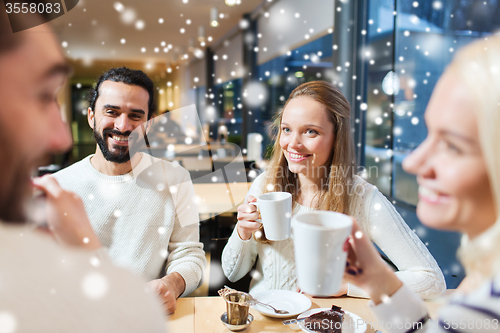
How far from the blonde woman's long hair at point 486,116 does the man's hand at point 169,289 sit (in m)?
0.81

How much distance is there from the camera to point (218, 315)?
3.14 ft

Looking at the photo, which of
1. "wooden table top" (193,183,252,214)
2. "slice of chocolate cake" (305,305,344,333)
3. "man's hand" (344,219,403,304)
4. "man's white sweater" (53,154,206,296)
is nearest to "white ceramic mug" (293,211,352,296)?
"man's hand" (344,219,403,304)

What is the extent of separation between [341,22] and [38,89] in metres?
2.78

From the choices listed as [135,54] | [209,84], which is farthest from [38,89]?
[135,54]

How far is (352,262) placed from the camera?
2.01 feet

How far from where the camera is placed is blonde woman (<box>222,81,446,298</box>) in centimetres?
116

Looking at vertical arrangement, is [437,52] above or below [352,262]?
above

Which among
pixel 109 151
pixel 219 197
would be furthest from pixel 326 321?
pixel 219 197

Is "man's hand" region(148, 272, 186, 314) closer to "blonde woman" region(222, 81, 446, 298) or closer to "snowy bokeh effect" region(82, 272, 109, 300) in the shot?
"blonde woman" region(222, 81, 446, 298)

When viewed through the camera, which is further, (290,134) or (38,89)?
(290,134)

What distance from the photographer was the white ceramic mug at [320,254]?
0.48 meters

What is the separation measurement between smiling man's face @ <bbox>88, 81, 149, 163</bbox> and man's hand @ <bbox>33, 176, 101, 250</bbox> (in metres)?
1.00

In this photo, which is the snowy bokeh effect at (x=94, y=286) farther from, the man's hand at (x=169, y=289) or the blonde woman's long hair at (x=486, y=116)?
the man's hand at (x=169, y=289)

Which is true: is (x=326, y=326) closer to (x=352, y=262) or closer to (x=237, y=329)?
(x=237, y=329)
